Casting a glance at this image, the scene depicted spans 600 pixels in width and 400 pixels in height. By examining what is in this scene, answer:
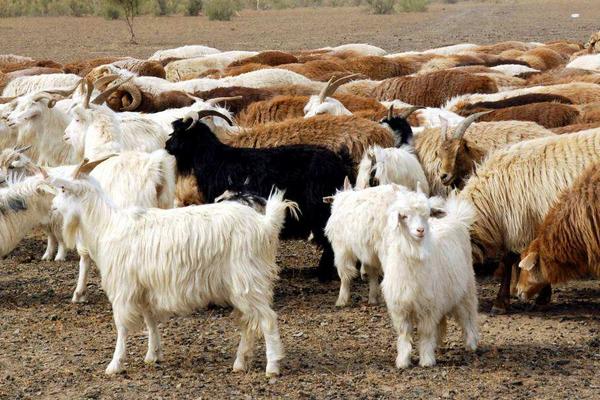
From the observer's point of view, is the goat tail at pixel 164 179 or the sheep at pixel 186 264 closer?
the sheep at pixel 186 264

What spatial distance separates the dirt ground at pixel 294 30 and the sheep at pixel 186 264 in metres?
26.0

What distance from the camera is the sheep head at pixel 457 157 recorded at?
354 inches

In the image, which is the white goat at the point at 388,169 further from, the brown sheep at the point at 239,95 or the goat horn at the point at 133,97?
the goat horn at the point at 133,97

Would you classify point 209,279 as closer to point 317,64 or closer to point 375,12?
point 317,64

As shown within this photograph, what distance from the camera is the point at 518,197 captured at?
7.88 m

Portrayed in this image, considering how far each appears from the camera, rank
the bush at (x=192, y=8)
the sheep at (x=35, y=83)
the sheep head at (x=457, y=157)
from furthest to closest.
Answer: the bush at (x=192, y=8), the sheep at (x=35, y=83), the sheep head at (x=457, y=157)

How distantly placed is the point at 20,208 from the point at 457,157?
3.81 m

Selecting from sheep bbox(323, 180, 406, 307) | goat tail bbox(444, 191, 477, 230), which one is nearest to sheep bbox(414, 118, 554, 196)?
sheep bbox(323, 180, 406, 307)

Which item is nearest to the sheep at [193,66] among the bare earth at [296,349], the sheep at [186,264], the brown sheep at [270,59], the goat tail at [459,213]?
the brown sheep at [270,59]

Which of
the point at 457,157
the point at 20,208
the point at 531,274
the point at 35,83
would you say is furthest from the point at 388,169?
the point at 35,83

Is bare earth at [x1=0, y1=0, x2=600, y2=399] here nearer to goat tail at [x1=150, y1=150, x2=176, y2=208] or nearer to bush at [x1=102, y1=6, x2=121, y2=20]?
goat tail at [x1=150, y1=150, x2=176, y2=208]

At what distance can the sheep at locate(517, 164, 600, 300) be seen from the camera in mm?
7085

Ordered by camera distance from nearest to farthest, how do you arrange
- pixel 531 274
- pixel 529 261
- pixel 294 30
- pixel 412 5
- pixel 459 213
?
pixel 459 213 → pixel 529 261 → pixel 531 274 → pixel 294 30 → pixel 412 5

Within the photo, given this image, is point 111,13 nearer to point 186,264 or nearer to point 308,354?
point 308,354
